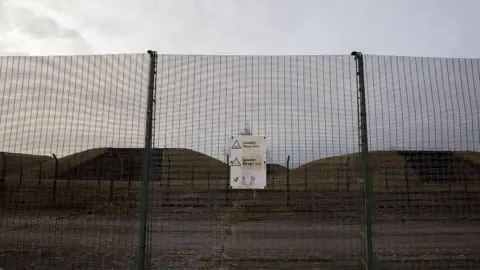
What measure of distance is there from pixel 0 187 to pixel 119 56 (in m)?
2.69

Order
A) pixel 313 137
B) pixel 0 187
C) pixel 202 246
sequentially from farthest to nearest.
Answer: pixel 202 246 → pixel 0 187 → pixel 313 137

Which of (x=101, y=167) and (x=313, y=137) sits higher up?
(x=313, y=137)

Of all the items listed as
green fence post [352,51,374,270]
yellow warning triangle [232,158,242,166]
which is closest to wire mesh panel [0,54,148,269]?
yellow warning triangle [232,158,242,166]

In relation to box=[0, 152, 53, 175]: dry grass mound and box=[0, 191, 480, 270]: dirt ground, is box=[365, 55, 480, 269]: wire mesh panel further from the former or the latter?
box=[0, 152, 53, 175]: dry grass mound

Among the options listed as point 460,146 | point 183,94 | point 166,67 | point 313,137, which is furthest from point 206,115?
point 460,146

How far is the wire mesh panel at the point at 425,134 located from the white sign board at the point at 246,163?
1.54m

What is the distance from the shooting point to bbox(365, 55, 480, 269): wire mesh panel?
17.5 ft

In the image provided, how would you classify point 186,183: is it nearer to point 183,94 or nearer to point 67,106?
point 183,94

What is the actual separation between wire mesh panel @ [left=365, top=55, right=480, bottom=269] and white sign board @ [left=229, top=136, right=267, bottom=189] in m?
1.54

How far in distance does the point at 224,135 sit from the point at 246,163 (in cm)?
49

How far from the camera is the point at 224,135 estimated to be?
526 cm

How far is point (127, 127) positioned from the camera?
17.4ft

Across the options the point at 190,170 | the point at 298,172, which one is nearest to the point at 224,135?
the point at 190,170

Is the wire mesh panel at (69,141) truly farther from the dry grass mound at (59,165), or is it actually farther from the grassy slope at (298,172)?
the grassy slope at (298,172)
